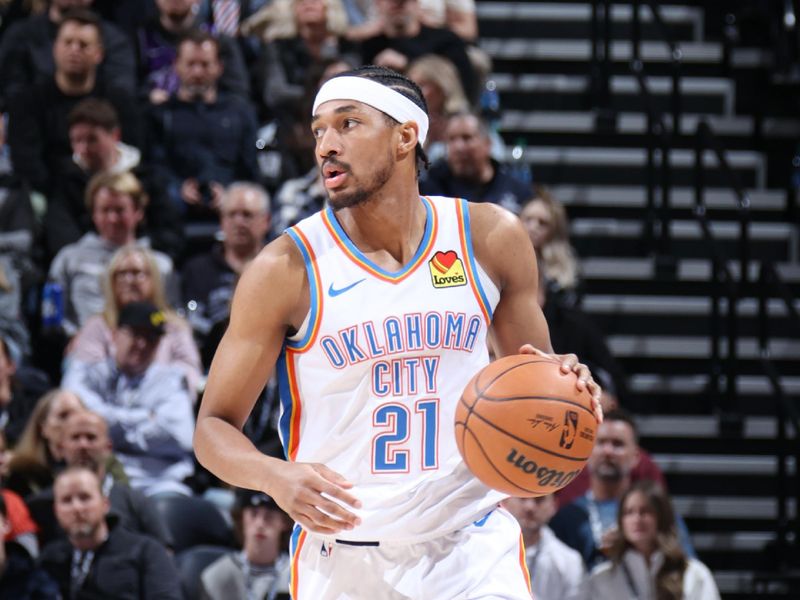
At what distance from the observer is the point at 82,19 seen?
32.7 feet

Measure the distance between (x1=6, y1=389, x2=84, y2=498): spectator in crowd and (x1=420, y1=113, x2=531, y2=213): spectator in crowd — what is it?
2520 millimetres

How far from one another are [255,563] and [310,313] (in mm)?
3450

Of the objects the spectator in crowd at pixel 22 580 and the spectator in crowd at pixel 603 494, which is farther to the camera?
the spectator in crowd at pixel 603 494

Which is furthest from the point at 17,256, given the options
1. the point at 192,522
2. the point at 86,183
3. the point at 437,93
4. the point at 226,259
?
the point at 437,93

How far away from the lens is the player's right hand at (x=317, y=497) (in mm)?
3893

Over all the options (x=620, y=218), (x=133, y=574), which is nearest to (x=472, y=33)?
(x=620, y=218)

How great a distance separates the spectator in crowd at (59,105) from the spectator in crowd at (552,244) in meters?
2.63

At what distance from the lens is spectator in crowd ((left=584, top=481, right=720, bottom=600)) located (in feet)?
25.2

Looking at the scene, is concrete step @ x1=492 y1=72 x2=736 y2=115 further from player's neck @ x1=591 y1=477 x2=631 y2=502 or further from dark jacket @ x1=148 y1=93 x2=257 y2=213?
player's neck @ x1=591 y1=477 x2=631 y2=502

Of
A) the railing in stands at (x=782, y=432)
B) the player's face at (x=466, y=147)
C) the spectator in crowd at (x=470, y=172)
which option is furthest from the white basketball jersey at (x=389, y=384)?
the railing in stands at (x=782, y=432)

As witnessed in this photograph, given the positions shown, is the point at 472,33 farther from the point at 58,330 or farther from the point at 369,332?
the point at 369,332

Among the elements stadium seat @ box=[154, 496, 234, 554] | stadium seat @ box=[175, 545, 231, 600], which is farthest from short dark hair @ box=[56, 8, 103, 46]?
stadium seat @ box=[175, 545, 231, 600]

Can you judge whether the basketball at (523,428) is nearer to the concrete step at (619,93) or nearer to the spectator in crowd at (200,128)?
the spectator in crowd at (200,128)

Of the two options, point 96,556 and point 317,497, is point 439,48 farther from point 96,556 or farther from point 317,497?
point 317,497
